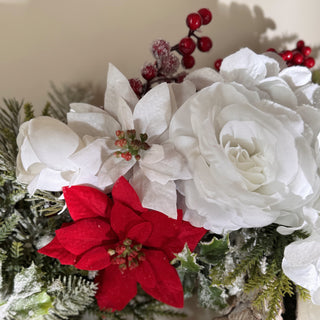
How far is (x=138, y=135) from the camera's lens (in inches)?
17.7

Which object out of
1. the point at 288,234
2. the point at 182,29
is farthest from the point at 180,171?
the point at 182,29

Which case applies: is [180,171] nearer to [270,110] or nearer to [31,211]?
[270,110]

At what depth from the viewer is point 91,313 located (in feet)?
1.77

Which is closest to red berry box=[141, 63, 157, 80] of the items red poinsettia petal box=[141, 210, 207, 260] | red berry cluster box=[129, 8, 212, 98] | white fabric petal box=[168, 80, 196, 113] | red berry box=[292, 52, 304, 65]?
red berry cluster box=[129, 8, 212, 98]

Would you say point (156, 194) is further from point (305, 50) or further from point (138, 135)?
point (305, 50)

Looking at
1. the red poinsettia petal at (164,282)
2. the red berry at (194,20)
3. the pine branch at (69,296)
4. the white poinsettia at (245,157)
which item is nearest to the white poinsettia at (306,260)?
the white poinsettia at (245,157)

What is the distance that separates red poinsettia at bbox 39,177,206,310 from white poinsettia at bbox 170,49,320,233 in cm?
5

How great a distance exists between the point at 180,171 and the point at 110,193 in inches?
4.3

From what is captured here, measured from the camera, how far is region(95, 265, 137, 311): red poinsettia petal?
0.48 metres

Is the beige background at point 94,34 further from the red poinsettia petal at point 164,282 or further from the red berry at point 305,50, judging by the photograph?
the red poinsettia petal at point 164,282

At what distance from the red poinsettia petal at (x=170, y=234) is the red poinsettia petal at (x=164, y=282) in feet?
0.04

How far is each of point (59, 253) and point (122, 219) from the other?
9 cm

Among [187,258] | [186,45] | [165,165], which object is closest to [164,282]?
[187,258]

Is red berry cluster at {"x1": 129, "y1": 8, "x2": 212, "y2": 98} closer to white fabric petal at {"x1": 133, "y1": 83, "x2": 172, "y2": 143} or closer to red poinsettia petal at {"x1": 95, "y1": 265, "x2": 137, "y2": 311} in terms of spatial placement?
white fabric petal at {"x1": 133, "y1": 83, "x2": 172, "y2": 143}
